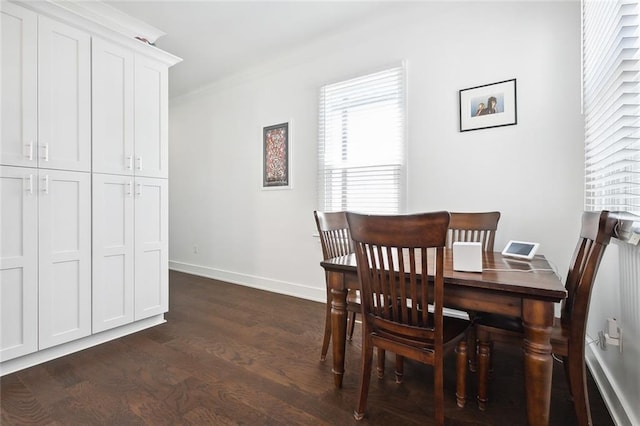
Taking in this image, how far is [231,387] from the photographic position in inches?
70.2

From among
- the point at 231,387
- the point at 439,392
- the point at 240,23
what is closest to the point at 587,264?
the point at 439,392

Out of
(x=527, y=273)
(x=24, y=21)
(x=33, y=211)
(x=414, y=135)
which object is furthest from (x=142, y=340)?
(x=414, y=135)

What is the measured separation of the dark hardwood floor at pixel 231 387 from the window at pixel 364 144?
54.1 inches

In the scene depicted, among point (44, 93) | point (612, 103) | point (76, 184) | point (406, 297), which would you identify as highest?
point (44, 93)

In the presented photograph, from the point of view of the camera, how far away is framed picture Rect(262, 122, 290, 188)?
3787mm

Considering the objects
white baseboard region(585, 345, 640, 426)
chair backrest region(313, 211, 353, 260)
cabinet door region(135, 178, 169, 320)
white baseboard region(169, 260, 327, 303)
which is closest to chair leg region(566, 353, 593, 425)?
white baseboard region(585, 345, 640, 426)

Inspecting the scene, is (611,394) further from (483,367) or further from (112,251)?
(112,251)

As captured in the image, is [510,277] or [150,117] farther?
[150,117]

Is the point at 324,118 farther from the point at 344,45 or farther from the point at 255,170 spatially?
the point at 255,170

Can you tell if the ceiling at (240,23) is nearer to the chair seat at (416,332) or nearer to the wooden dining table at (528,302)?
the wooden dining table at (528,302)

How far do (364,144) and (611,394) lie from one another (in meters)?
2.51

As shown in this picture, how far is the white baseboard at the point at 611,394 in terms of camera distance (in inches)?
53.3

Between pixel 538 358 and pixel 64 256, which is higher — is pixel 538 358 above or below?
below

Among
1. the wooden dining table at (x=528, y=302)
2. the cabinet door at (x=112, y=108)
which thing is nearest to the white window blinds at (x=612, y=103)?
the wooden dining table at (x=528, y=302)
